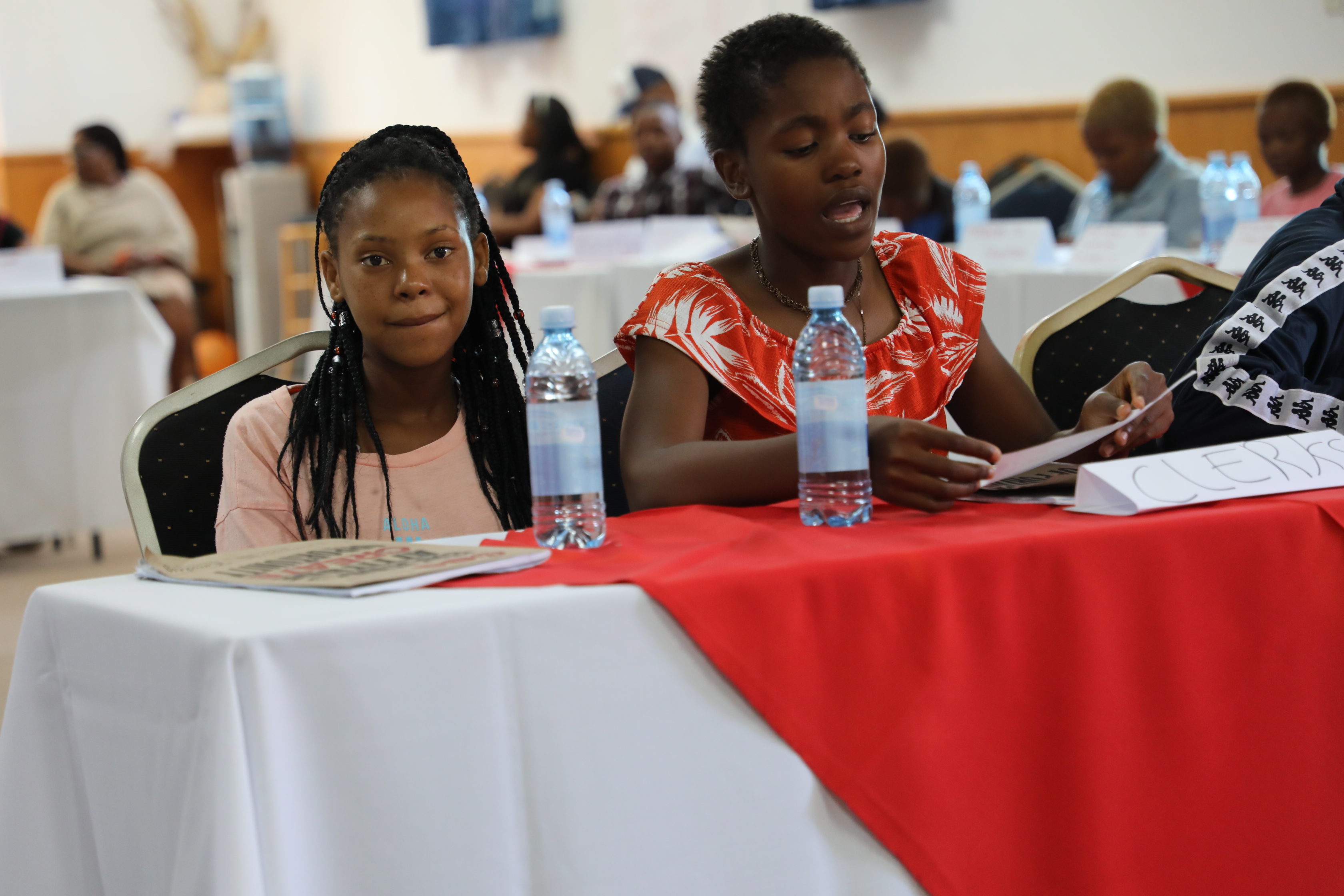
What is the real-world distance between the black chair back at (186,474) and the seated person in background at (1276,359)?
1.06 m

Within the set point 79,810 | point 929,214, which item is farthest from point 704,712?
point 929,214

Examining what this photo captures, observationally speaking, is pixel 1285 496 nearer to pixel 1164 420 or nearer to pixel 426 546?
pixel 1164 420

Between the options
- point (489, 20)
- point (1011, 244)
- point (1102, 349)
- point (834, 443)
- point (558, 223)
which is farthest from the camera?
point (489, 20)

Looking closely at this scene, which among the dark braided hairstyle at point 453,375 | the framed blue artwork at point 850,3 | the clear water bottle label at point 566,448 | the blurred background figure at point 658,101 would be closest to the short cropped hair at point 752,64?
the dark braided hairstyle at point 453,375

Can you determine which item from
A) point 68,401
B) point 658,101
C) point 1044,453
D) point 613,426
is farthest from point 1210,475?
point 658,101

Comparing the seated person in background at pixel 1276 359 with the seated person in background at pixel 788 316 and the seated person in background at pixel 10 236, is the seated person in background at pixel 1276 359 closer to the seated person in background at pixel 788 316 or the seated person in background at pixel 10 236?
the seated person in background at pixel 788 316

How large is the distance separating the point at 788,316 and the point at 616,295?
3073mm

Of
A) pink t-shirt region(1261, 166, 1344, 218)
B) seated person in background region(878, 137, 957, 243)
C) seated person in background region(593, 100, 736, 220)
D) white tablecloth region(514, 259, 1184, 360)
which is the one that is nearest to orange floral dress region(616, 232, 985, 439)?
white tablecloth region(514, 259, 1184, 360)

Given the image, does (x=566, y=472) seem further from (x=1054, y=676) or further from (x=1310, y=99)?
(x=1310, y=99)

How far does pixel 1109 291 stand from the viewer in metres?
2.12

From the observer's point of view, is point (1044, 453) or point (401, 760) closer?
point (401, 760)

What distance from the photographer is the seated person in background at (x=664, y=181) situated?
19.1 ft

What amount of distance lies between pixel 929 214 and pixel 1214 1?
1.31 metres

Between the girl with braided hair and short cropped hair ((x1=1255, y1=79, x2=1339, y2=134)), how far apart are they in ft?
11.3
